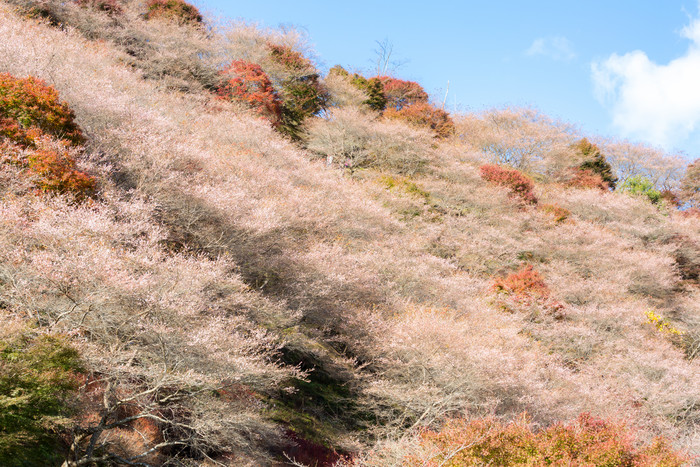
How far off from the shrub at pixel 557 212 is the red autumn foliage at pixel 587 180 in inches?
289

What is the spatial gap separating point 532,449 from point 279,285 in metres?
7.75

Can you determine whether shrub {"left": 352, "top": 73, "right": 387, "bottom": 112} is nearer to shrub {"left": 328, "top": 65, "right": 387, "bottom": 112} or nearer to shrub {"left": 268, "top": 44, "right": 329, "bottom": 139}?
shrub {"left": 328, "top": 65, "right": 387, "bottom": 112}

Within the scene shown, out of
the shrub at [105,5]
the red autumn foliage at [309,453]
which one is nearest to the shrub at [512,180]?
the red autumn foliage at [309,453]

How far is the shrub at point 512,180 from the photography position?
27.0 meters

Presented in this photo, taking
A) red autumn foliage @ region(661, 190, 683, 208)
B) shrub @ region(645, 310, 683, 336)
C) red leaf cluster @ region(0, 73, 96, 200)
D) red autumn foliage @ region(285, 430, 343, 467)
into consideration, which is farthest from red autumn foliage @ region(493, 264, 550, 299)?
red autumn foliage @ region(661, 190, 683, 208)

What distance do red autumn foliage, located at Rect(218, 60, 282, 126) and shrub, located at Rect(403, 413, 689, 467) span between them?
2060cm

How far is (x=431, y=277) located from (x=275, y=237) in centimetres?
698

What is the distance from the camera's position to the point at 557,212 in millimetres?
27797

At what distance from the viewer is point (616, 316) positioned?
63.9 feet

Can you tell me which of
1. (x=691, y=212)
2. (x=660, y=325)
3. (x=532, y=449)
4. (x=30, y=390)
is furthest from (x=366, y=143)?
(x=691, y=212)

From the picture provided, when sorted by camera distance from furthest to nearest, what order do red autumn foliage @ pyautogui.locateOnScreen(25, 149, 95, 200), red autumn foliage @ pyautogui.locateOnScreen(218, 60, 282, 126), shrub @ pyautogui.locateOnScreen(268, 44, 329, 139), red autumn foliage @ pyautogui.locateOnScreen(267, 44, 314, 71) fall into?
1. red autumn foliage @ pyautogui.locateOnScreen(267, 44, 314, 71)
2. shrub @ pyautogui.locateOnScreen(268, 44, 329, 139)
3. red autumn foliage @ pyautogui.locateOnScreen(218, 60, 282, 126)
4. red autumn foliage @ pyautogui.locateOnScreen(25, 149, 95, 200)

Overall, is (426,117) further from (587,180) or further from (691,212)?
(691,212)

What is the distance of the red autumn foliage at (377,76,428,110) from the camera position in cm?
3606

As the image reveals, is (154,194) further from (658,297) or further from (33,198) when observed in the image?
(658,297)
